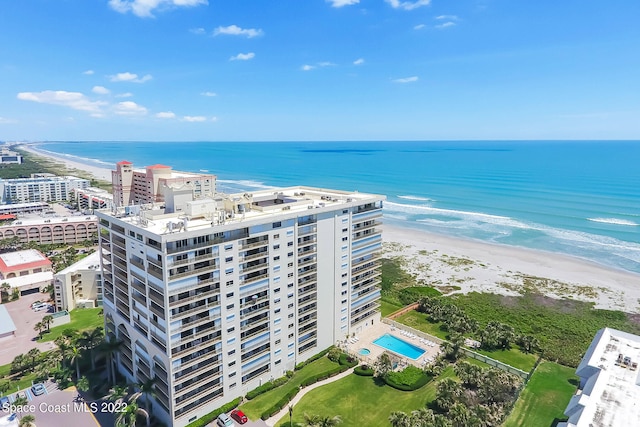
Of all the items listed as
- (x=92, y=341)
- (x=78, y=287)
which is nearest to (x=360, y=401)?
(x=92, y=341)

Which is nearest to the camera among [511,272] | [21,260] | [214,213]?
[214,213]

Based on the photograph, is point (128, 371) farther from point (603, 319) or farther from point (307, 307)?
point (603, 319)

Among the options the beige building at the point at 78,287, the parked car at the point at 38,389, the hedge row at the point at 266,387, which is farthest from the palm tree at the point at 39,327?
the hedge row at the point at 266,387

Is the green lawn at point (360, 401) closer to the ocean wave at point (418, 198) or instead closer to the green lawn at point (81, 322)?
the green lawn at point (81, 322)

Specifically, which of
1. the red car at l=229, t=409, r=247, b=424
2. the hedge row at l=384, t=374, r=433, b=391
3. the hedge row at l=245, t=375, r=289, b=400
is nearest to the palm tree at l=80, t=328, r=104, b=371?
the red car at l=229, t=409, r=247, b=424

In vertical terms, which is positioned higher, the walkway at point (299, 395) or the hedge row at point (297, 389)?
the hedge row at point (297, 389)

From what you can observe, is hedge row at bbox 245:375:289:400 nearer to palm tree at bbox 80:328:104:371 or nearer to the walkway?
the walkway

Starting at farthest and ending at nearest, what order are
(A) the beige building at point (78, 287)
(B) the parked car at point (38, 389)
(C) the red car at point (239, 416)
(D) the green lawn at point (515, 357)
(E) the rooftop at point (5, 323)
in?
(A) the beige building at point (78, 287) < (E) the rooftop at point (5, 323) < (D) the green lawn at point (515, 357) < (B) the parked car at point (38, 389) < (C) the red car at point (239, 416)

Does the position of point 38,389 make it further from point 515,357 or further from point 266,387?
point 515,357
